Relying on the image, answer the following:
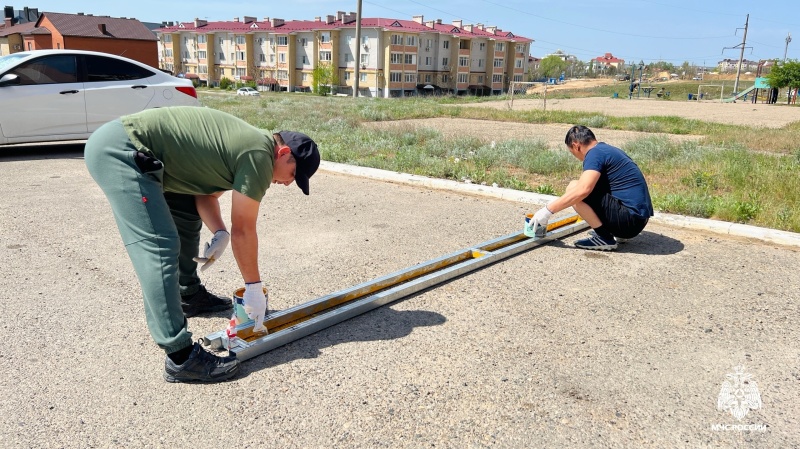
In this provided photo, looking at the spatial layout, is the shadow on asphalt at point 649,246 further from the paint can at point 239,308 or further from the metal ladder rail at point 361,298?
the paint can at point 239,308

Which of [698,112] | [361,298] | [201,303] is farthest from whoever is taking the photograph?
[698,112]

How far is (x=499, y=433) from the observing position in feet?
9.08

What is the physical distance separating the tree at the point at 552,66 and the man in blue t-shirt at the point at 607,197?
170 meters

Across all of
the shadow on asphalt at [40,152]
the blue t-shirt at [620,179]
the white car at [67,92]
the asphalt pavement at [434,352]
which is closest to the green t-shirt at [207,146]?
the asphalt pavement at [434,352]

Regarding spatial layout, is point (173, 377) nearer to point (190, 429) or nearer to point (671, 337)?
point (190, 429)

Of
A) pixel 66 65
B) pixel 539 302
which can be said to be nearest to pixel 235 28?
pixel 66 65

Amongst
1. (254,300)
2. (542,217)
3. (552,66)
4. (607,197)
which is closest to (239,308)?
(254,300)

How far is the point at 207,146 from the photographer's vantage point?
303 centimetres

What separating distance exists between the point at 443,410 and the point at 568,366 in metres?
0.87

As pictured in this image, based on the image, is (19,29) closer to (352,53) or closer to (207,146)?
(352,53)

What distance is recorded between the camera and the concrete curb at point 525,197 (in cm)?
598

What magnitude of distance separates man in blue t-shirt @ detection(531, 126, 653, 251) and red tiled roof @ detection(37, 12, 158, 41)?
212 feet

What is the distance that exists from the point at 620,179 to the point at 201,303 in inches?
146

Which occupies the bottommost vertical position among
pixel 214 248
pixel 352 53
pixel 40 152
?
pixel 40 152
